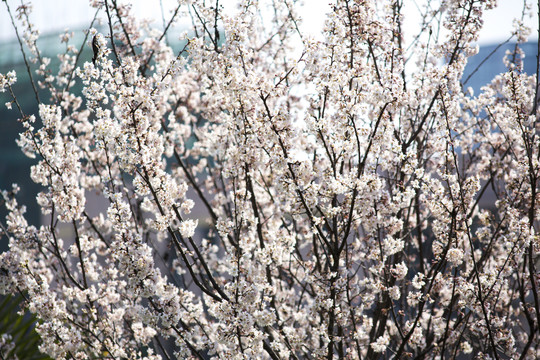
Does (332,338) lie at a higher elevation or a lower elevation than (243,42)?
lower

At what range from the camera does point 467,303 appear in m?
3.14

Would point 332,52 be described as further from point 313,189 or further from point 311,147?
→ point 311,147

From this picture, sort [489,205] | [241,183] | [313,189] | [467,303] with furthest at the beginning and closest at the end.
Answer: [489,205] < [241,183] < [467,303] < [313,189]

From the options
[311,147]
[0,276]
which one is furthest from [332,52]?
[0,276]

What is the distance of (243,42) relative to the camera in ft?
10.0

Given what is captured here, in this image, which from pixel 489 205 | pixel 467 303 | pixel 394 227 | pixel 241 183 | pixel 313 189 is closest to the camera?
pixel 313 189

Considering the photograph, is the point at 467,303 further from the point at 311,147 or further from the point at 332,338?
the point at 311,147

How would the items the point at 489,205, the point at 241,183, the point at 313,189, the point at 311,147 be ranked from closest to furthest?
the point at 313,189 < the point at 311,147 < the point at 241,183 < the point at 489,205

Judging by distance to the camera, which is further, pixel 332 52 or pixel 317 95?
pixel 317 95

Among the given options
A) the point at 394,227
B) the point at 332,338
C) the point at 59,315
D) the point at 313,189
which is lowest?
the point at 59,315

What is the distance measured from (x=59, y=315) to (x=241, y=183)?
1.70 m

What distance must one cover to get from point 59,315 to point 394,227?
6.89 ft

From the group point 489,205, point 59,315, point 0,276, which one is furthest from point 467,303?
point 489,205

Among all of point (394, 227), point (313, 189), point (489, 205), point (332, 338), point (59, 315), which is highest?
point (489, 205)
